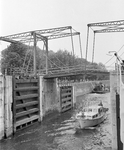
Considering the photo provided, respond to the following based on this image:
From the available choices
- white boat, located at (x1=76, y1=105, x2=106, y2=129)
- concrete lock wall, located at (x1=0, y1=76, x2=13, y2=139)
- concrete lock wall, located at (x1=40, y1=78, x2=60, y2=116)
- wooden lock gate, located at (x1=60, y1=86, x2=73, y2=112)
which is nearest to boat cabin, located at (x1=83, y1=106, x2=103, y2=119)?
white boat, located at (x1=76, y1=105, x2=106, y2=129)

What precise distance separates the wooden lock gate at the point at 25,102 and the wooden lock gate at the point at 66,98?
22.6ft

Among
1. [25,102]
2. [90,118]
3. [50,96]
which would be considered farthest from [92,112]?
[25,102]

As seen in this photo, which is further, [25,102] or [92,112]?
[92,112]

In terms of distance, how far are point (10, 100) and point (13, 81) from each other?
193 cm

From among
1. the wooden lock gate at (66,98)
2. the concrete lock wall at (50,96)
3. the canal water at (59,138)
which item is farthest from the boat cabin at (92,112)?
the wooden lock gate at (66,98)

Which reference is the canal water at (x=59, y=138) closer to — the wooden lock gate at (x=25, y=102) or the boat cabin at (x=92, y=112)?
the wooden lock gate at (x=25, y=102)

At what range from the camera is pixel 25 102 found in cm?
2028

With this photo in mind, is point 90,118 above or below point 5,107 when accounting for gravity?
below

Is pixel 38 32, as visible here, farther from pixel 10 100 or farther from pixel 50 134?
pixel 50 134

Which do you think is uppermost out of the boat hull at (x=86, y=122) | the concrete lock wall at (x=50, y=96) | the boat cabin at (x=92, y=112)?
the concrete lock wall at (x=50, y=96)

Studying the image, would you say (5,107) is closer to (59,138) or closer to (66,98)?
(59,138)

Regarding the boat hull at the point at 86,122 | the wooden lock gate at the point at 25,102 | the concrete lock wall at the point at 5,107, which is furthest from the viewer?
the boat hull at the point at 86,122

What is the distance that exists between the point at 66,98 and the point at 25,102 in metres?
11.3

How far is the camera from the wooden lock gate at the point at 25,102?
59.4 ft
